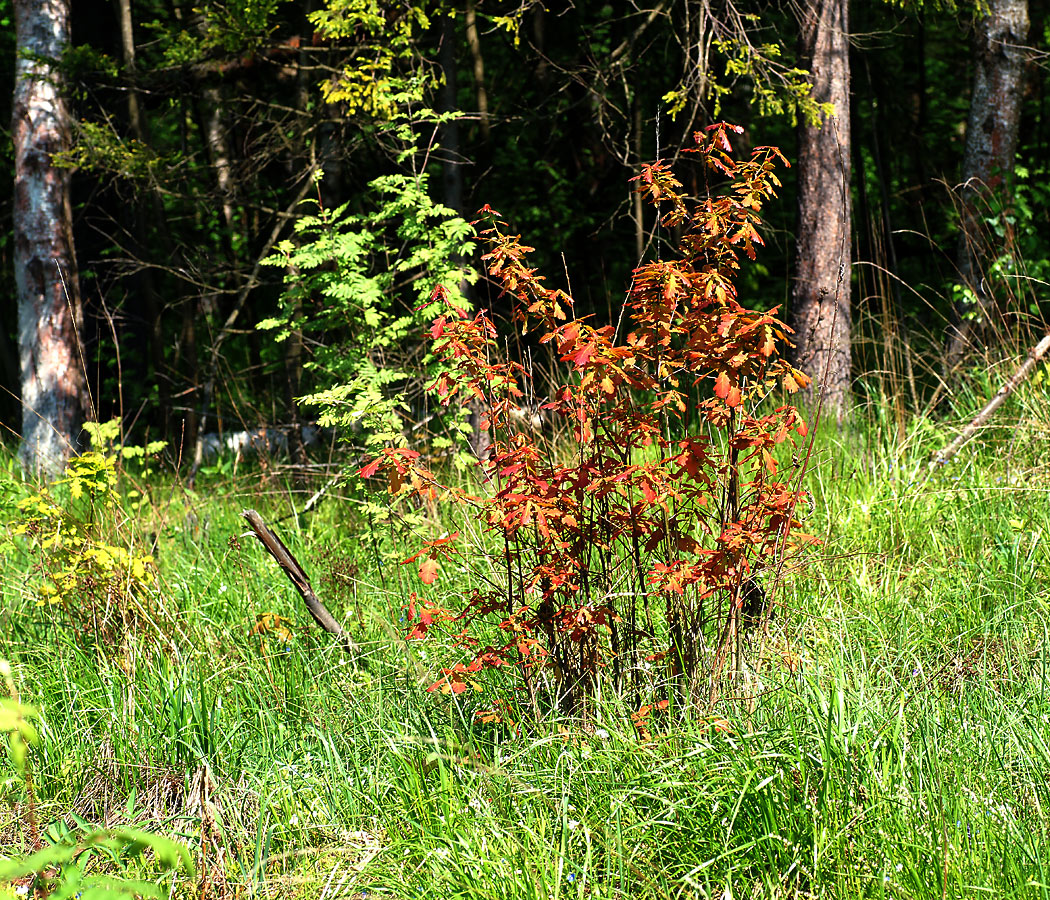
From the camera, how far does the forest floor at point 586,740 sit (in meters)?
2.32

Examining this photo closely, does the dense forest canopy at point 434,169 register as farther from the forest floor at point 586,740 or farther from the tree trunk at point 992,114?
the forest floor at point 586,740

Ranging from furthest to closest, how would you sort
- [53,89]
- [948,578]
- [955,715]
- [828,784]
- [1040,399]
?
[53,89], [1040,399], [948,578], [955,715], [828,784]

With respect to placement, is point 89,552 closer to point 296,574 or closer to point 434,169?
point 296,574

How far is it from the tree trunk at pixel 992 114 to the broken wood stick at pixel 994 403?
5.64 feet

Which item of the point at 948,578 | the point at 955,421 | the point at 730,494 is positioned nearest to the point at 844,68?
the point at 955,421

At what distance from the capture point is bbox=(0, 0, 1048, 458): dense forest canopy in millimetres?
5641

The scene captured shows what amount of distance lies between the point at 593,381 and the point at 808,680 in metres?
0.99

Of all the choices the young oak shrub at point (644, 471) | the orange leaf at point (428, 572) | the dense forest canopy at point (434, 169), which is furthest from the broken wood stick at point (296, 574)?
→ the dense forest canopy at point (434, 169)

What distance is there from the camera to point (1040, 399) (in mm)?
4836

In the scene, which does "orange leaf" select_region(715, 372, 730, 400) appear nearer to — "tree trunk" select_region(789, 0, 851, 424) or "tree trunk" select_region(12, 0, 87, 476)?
"tree trunk" select_region(789, 0, 851, 424)

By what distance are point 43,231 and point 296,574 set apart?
5561 mm

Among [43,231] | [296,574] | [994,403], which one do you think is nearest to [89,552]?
[296,574]

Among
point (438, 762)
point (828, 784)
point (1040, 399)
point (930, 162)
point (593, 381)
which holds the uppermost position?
point (930, 162)

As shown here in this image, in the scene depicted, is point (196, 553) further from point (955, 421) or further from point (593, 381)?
point (955, 421)
